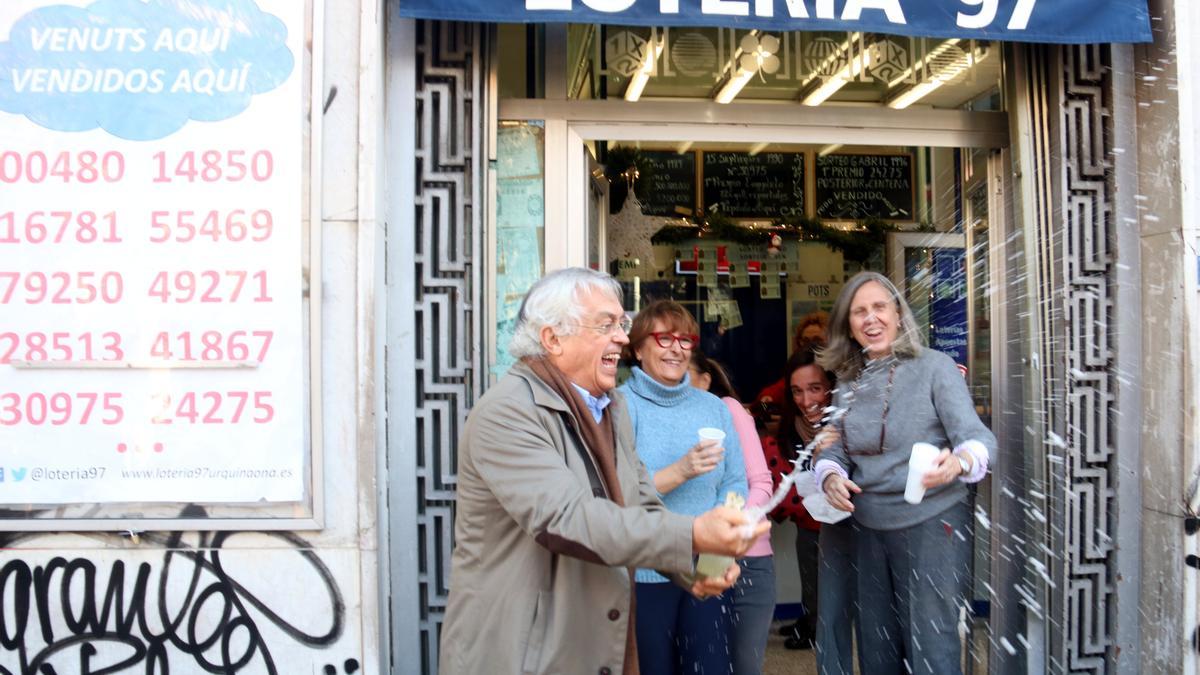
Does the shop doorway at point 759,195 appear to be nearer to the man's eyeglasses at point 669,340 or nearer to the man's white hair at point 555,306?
the man's eyeglasses at point 669,340

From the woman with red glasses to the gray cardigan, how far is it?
1.68ft

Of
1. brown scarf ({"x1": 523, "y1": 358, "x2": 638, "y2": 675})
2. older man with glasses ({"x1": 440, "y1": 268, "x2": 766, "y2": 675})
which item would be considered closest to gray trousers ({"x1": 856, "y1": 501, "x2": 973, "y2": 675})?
older man with glasses ({"x1": 440, "y1": 268, "x2": 766, "y2": 675})

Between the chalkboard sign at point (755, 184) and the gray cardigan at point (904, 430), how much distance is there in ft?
10.3

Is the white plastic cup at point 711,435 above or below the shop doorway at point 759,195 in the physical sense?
below

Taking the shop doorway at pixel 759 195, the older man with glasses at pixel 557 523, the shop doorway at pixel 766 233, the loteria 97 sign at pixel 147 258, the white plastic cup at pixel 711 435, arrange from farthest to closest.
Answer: the shop doorway at pixel 766 233, the shop doorway at pixel 759 195, the loteria 97 sign at pixel 147 258, the white plastic cup at pixel 711 435, the older man with glasses at pixel 557 523

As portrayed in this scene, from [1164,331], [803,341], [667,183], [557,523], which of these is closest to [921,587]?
[1164,331]

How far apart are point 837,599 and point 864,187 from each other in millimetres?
3589

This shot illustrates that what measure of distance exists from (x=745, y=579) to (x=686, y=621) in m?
0.36

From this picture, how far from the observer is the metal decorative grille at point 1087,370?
14.4ft

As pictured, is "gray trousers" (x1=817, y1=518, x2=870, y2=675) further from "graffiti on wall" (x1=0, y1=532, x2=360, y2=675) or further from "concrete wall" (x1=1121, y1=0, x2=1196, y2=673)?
"graffiti on wall" (x1=0, y1=532, x2=360, y2=675)

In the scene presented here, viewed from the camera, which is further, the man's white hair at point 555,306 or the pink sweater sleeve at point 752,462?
the pink sweater sleeve at point 752,462

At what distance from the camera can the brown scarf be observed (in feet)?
8.89

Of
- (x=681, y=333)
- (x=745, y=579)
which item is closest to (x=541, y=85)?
(x=681, y=333)

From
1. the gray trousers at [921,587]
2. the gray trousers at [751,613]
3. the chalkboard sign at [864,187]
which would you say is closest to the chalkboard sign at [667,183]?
the chalkboard sign at [864,187]
